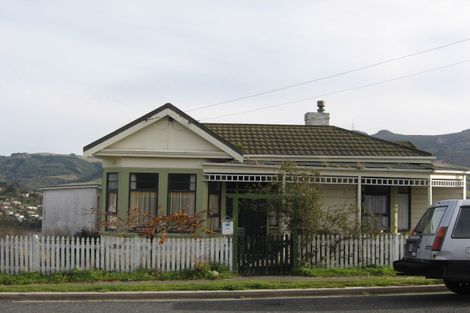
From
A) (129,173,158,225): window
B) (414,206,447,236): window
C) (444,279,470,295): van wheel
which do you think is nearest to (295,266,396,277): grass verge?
(444,279,470,295): van wheel

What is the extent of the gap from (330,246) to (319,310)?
5.11m

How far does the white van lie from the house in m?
7.02

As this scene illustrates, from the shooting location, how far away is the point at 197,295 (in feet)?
41.0

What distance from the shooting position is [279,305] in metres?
11.5

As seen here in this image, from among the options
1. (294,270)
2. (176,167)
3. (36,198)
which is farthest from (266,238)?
(36,198)

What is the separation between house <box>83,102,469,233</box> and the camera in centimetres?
1961

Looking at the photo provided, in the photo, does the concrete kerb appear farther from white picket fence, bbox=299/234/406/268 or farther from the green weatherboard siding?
the green weatherboard siding

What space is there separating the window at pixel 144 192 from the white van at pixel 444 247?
9506 millimetres

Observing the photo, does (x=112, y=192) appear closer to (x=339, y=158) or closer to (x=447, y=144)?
(x=339, y=158)

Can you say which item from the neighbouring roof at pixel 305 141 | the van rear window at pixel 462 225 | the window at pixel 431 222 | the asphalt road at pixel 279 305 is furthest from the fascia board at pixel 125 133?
the van rear window at pixel 462 225

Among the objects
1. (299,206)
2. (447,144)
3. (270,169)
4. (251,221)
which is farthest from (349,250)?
(447,144)

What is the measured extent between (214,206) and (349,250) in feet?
18.3

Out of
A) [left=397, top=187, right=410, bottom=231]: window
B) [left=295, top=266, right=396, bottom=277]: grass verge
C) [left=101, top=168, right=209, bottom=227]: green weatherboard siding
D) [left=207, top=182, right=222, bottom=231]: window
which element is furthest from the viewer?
[left=397, top=187, right=410, bottom=231]: window

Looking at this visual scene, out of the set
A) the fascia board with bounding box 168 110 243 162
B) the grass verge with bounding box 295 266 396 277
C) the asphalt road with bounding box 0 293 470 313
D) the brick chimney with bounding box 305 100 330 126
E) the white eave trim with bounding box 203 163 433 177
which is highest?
the brick chimney with bounding box 305 100 330 126
